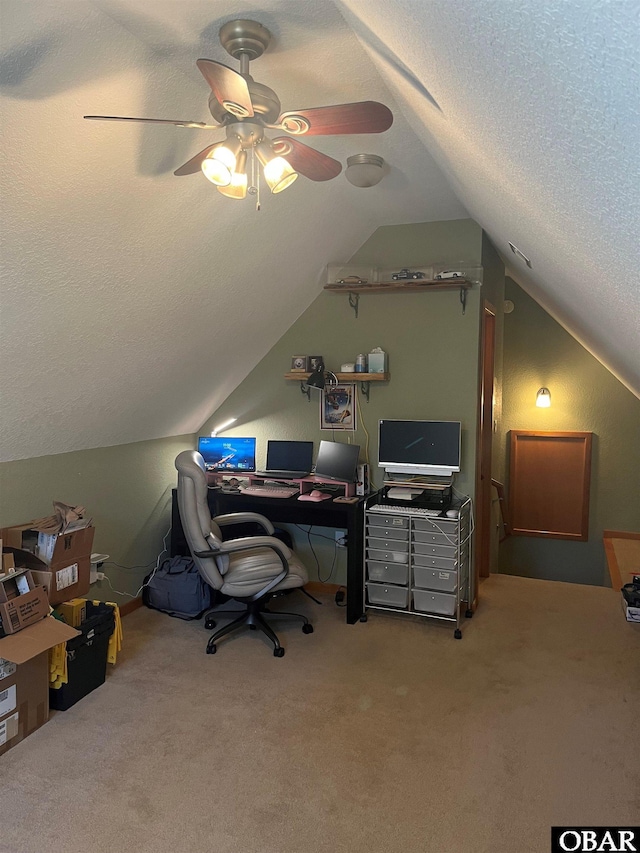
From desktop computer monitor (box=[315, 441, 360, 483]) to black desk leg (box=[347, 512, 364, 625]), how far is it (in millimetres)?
383

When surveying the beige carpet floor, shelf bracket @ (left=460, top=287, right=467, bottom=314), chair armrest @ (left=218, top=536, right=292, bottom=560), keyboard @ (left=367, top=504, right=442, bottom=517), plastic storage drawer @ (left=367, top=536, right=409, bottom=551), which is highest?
shelf bracket @ (left=460, top=287, right=467, bottom=314)

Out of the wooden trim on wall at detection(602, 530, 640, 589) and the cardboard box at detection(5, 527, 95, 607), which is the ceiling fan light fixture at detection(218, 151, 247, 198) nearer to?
the cardboard box at detection(5, 527, 95, 607)

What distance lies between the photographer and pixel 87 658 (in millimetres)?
2912

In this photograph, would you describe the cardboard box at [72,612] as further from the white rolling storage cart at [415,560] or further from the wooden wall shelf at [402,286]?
the wooden wall shelf at [402,286]

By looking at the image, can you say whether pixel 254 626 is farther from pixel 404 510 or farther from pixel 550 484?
pixel 550 484

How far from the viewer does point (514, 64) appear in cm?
92

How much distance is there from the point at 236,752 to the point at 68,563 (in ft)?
4.20

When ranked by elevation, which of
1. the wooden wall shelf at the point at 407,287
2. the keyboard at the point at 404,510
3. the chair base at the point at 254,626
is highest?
the wooden wall shelf at the point at 407,287

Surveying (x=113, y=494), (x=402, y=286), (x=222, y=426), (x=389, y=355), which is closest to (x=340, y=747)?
(x=113, y=494)

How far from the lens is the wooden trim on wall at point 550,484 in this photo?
5.59 m

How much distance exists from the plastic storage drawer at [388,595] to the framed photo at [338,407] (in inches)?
45.9

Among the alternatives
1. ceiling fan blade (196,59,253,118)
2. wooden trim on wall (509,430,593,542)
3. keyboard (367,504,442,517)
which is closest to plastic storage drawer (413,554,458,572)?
keyboard (367,504,442,517)

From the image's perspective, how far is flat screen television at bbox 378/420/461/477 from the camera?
12.8 feet

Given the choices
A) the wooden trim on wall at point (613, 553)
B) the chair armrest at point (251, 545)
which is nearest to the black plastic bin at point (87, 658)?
the chair armrest at point (251, 545)
